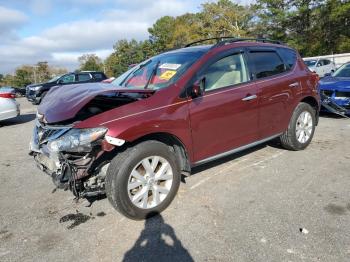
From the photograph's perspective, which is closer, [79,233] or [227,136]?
[79,233]

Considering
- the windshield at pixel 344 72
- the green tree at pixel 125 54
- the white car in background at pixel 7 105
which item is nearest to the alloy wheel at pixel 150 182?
the windshield at pixel 344 72

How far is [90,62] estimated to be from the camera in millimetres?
76250

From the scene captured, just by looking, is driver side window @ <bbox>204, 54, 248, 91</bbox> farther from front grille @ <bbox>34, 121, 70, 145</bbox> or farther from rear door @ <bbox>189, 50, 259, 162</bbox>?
front grille @ <bbox>34, 121, 70, 145</bbox>

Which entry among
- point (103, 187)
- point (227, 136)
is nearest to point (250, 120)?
point (227, 136)

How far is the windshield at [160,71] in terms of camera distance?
13.4ft

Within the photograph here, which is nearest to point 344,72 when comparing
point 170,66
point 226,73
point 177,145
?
point 226,73

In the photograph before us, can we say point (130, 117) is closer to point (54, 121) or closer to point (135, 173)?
point (135, 173)

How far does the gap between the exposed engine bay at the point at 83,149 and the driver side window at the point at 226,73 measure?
89cm

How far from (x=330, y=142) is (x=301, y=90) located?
1433 millimetres

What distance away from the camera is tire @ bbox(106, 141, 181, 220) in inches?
132

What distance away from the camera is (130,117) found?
3420mm

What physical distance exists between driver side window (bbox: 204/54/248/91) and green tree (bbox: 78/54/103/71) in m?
73.4

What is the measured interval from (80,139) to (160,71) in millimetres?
1559

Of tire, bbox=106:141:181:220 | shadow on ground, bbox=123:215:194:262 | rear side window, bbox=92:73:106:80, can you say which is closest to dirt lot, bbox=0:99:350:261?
shadow on ground, bbox=123:215:194:262
